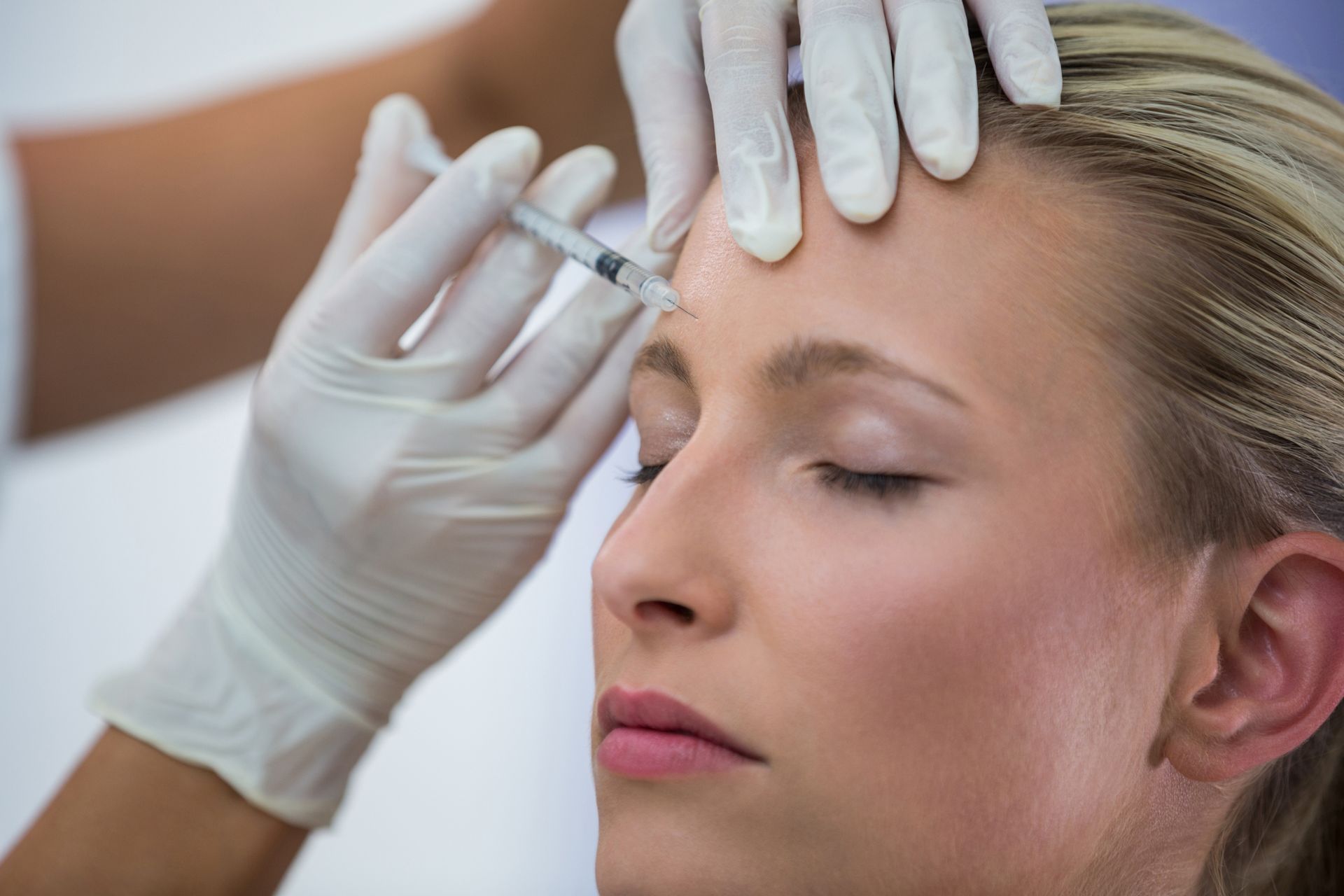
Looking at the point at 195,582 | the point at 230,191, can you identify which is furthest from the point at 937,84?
the point at 195,582

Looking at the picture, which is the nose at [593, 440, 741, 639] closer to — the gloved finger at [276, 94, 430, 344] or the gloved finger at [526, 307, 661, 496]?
the gloved finger at [526, 307, 661, 496]

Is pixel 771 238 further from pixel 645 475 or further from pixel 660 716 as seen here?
pixel 660 716

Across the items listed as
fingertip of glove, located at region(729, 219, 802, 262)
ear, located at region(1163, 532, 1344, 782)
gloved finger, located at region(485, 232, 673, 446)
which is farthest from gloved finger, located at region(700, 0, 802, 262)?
ear, located at region(1163, 532, 1344, 782)

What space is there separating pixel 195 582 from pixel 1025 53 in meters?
2.52

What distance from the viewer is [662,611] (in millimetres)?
1053

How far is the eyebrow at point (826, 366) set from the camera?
102cm

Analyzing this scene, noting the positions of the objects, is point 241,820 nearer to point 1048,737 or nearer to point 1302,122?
point 1048,737

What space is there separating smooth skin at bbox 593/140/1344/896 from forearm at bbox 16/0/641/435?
124cm

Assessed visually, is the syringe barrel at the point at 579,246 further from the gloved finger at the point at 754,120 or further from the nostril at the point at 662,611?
the nostril at the point at 662,611

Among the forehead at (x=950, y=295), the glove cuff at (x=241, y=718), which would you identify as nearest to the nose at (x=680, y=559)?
the forehead at (x=950, y=295)

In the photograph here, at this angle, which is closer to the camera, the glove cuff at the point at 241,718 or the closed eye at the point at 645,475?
the closed eye at the point at 645,475

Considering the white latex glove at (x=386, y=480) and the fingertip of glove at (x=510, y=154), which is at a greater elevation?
the fingertip of glove at (x=510, y=154)

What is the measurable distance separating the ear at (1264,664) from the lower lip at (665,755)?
0.44 m

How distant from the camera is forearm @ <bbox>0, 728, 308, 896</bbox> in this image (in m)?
1.47
